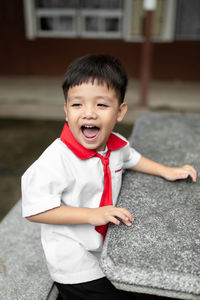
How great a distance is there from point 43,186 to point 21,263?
47cm

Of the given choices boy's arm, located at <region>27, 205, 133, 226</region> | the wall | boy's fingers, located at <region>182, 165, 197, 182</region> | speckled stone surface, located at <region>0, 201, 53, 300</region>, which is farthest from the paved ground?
boy's fingers, located at <region>182, 165, 197, 182</region>

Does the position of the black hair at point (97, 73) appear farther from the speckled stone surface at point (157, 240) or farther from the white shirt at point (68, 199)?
the speckled stone surface at point (157, 240)

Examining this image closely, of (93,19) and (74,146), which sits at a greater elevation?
(74,146)

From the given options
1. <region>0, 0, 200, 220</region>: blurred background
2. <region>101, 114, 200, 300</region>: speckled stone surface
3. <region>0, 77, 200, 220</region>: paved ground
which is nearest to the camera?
<region>101, 114, 200, 300</region>: speckled stone surface

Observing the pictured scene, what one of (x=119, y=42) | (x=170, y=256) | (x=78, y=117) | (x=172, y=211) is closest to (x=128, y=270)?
(x=170, y=256)

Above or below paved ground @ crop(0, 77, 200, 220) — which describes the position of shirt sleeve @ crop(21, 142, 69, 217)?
above

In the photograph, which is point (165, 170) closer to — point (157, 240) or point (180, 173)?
point (180, 173)

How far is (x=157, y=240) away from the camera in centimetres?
90

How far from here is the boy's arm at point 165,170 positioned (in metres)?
1.30

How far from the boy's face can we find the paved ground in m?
1.65

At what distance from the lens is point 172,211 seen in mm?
1054

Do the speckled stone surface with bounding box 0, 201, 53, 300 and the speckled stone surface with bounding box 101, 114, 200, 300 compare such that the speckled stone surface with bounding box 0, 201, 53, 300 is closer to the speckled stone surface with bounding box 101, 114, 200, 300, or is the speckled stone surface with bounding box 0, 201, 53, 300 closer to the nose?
the speckled stone surface with bounding box 101, 114, 200, 300

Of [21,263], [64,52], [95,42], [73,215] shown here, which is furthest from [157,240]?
[64,52]

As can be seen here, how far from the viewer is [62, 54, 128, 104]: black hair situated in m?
1.12
